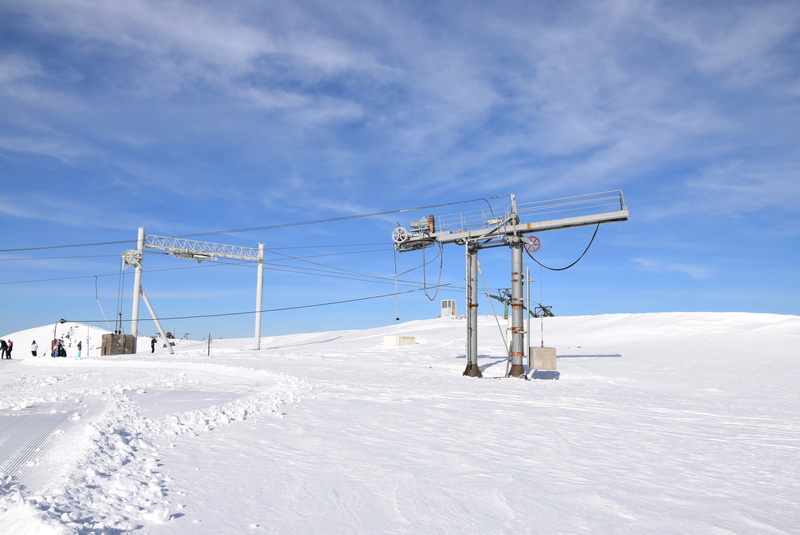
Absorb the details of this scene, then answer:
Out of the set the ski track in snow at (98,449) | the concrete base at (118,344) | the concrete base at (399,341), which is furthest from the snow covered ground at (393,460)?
the concrete base at (118,344)

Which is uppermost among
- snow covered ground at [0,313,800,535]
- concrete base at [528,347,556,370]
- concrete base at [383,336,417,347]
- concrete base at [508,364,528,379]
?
concrete base at [383,336,417,347]

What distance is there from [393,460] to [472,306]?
16.1 meters

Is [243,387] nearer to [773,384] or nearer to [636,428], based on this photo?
[636,428]

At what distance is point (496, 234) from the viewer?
22219mm

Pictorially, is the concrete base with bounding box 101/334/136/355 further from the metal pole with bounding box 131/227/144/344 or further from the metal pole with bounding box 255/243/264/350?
the metal pole with bounding box 255/243/264/350

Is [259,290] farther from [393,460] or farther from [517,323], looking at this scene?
[393,460]

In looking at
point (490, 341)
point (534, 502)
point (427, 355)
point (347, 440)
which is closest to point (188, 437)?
point (347, 440)

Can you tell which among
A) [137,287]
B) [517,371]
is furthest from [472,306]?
[137,287]

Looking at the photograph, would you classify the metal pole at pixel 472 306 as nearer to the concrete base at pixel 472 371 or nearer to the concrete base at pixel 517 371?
the concrete base at pixel 472 371

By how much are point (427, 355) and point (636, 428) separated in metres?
22.7

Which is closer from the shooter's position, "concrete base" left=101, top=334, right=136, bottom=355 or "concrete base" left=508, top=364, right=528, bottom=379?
"concrete base" left=508, top=364, right=528, bottom=379

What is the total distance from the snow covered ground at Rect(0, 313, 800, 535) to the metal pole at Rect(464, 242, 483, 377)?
19.2 feet

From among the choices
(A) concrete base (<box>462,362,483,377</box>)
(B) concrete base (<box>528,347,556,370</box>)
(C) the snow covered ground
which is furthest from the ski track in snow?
(B) concrete base (<box>528,347,556,370</box>)

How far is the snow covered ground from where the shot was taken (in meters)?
4.61
